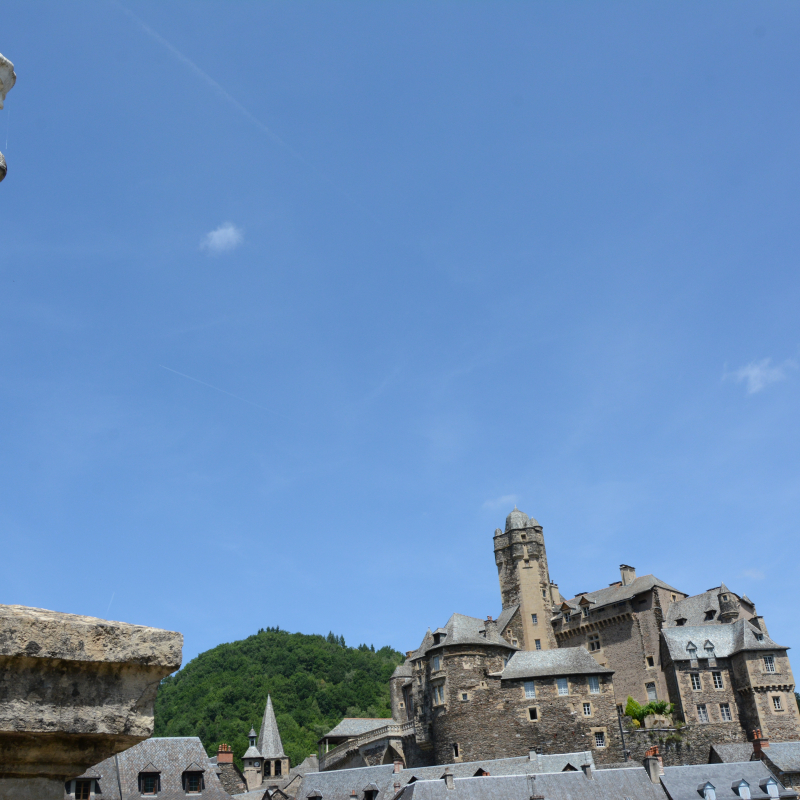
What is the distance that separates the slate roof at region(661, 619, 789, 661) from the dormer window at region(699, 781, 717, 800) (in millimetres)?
20505

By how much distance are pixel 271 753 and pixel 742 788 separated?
152 ft

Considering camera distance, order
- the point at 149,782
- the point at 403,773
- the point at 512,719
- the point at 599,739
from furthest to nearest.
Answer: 1. the point at 512,719
2. the point at 599,739
3. the point at 403,773
4. the point at 149,782

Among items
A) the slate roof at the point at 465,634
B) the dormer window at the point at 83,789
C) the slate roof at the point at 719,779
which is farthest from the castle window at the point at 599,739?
the dormer window at the point at 83,789

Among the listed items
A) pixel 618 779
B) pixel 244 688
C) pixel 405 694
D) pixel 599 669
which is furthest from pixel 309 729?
pixel 618 779

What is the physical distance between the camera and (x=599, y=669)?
62.9m

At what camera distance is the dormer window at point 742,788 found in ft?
153

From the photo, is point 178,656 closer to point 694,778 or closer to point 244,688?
point 694,778

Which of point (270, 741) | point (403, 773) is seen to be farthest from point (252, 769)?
point (403, 773)

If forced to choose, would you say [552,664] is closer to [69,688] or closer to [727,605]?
[727,605]

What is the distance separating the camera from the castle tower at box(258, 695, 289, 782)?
7806 cm

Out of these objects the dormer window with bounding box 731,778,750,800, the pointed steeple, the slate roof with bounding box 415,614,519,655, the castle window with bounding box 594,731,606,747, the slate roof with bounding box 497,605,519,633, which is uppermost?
the slate roof with bounding box 497,605,519,633

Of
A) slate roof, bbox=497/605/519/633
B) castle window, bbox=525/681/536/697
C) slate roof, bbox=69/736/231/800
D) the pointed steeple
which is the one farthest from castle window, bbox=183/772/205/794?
slate roof, bbox=497/605/519/633

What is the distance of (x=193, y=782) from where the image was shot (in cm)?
4103

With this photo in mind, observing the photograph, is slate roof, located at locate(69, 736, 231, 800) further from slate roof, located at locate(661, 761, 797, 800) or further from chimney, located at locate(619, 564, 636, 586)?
chimney, located at locate(619, 564, 636, 586)
